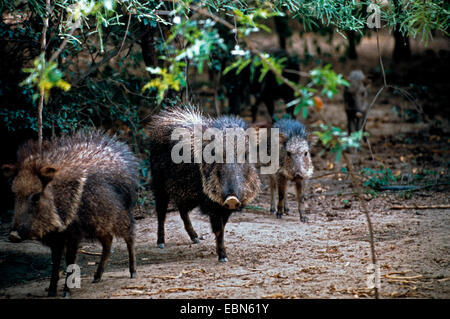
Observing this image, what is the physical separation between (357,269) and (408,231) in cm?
137

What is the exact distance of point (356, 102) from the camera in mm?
10219

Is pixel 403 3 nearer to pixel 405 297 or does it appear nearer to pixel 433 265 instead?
pixel 433 265

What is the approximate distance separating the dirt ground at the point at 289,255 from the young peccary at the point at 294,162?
0.28 meters

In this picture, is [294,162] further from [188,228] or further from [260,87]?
[260,87]

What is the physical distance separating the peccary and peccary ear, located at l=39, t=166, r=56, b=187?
725cm

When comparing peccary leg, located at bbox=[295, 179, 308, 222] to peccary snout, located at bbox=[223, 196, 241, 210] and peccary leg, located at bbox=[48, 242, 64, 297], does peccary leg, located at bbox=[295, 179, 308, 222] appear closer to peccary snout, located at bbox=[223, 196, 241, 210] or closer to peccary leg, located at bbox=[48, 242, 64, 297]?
peccary snout, located at bbox=[223, 196, 241, 210]

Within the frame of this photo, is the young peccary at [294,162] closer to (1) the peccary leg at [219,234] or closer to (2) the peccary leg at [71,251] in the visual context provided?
(1) the peccary leg at [219,234]

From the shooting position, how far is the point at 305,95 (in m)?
2.87

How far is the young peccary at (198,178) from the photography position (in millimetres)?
4848

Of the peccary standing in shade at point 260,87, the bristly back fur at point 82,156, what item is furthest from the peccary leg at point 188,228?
the peccary standing in shade at point 260,87

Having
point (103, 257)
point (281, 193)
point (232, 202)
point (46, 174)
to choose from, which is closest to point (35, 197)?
point (46, 174)

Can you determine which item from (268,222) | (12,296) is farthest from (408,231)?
(12,296)

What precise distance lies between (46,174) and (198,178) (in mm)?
1605

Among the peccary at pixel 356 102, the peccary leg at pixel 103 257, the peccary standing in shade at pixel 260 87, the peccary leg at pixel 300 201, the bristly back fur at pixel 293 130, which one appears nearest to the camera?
the peccary leg at pixel 103 257
